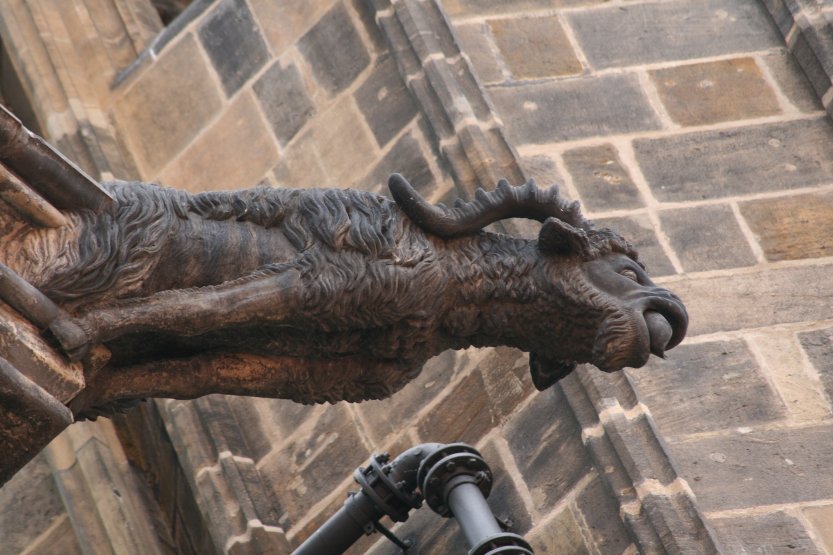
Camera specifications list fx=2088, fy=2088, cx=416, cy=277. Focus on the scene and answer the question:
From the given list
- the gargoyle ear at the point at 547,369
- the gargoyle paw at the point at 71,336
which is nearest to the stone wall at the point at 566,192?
the gargoyle ear at the point at 547,369

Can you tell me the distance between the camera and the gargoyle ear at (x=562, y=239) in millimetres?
4316

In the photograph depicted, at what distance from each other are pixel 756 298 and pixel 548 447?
790 mm

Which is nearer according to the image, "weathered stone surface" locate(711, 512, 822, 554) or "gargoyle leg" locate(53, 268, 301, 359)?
"gargoyle leg" locate(53, 268, 301, 359)

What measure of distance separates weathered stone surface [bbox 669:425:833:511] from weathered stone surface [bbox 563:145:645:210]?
1.02 metres

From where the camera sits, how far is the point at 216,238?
13.7 feet

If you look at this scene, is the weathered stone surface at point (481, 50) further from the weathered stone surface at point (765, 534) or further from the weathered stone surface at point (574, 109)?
the weathered stone surface at point (765, 534)

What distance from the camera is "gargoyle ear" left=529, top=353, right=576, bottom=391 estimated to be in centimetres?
449

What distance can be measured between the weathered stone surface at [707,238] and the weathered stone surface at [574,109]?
0.42 meters

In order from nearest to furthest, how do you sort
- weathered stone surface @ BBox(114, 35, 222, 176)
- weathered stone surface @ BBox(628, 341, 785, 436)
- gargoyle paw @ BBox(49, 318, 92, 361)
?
1. gargoyle paw @ BBox(49, 318, 92, 361)
2. weathered stone surface @ BBox(628, 341, 785, 436)
3. weathered stone surface @ BBox(114, 35, 222, 176)

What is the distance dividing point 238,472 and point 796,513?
195cm

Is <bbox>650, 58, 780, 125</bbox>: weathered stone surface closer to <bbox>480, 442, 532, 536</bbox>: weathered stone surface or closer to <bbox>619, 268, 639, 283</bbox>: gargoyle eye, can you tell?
<bbox>480, 442, 532, 536</bbox>: weathered stone surface

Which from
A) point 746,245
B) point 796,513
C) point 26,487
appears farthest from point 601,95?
point 26,487

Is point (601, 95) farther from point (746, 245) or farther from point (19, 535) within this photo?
point (19, 535)

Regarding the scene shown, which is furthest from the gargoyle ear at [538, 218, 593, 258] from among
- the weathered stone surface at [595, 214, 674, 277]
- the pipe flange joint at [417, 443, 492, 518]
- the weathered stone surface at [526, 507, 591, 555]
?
the weathered stone surface at [595, 214, 674, 277]
